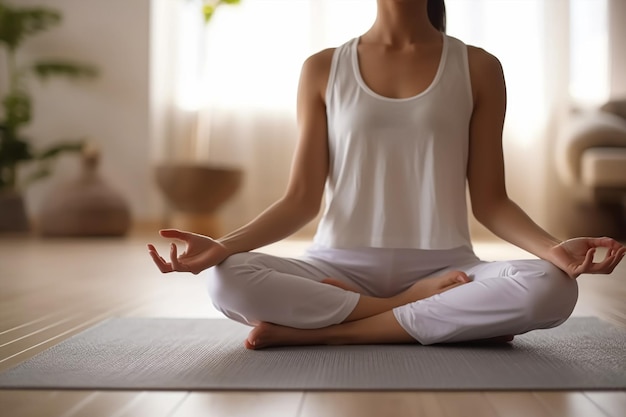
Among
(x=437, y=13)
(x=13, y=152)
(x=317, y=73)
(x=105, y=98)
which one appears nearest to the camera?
(x=317, y=73)

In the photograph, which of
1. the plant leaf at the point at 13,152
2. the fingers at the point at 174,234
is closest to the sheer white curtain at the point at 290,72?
the plant leaf at the point at 13,152

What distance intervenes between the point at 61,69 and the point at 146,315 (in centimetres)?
348

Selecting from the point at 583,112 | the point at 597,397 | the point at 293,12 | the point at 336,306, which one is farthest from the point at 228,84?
the point at 597,397

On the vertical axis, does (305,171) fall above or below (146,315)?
above

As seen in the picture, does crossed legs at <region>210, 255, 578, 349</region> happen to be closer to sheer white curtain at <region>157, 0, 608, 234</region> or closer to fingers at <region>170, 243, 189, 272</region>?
fingers at <region>170, 243, 189, 272</region>

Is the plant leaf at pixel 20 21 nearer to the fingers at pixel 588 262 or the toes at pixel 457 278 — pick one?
the toes at pixel 457 278

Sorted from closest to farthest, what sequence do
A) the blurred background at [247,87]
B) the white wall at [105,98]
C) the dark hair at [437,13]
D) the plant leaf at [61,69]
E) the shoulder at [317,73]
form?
1. the shoulder at [317,73]
2. the dark hair at [437,13]
3. the blurred background at [247,87]
4. the plant leaf at [61,69]
5. the white wall at [105,98]

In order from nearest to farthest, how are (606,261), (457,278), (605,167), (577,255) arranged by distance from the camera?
1. (606,261)
2. (577,255)
3. (457,278)
4. (605,167)

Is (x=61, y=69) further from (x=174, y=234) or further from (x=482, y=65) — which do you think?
(x=174, y=234)

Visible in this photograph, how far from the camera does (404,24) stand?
170cm

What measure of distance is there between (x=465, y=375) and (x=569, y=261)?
0.30m

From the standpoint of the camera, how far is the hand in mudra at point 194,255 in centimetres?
131

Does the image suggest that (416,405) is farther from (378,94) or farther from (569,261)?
(378,94)

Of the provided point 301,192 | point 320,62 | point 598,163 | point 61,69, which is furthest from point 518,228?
point 61,69
